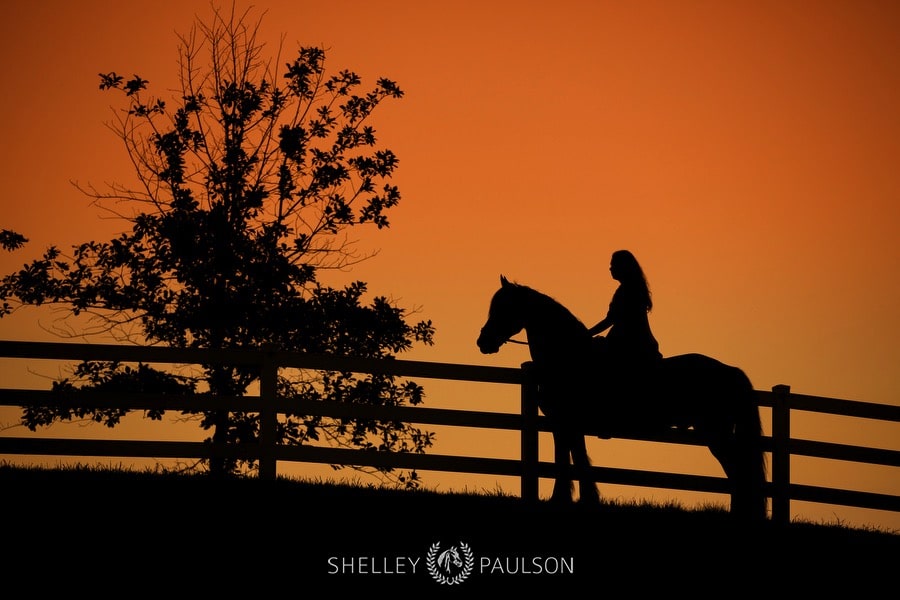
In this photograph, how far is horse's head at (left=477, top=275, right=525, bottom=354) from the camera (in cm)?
1266

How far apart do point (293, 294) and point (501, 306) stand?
5.72 meters

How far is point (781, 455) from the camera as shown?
499 inches

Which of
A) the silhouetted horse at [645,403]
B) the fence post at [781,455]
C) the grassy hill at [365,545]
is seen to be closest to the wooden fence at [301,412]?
the silhouetted horse at [645,403]

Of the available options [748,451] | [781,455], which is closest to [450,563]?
[748,451]

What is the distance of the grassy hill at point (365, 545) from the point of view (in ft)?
25.8

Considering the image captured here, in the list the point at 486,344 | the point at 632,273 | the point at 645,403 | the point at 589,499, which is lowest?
the point at 589,499

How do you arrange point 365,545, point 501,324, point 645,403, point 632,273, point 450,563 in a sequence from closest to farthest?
point 450,563 → point 365,545 → point 632,273 → point 645,403 → point 501,324

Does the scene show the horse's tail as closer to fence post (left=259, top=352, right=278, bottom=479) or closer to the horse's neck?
the horse's neck

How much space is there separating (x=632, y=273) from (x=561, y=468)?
7.40 ft

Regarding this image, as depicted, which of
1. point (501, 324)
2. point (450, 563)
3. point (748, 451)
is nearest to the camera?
point (450, 563)

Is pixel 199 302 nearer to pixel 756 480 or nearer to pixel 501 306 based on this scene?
pixel 501 306

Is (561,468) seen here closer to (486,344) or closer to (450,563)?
(486,344)

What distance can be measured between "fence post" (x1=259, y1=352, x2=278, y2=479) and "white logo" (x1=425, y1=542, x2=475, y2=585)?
139 inches

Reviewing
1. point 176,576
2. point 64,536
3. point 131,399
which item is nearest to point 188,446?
point 131,399
